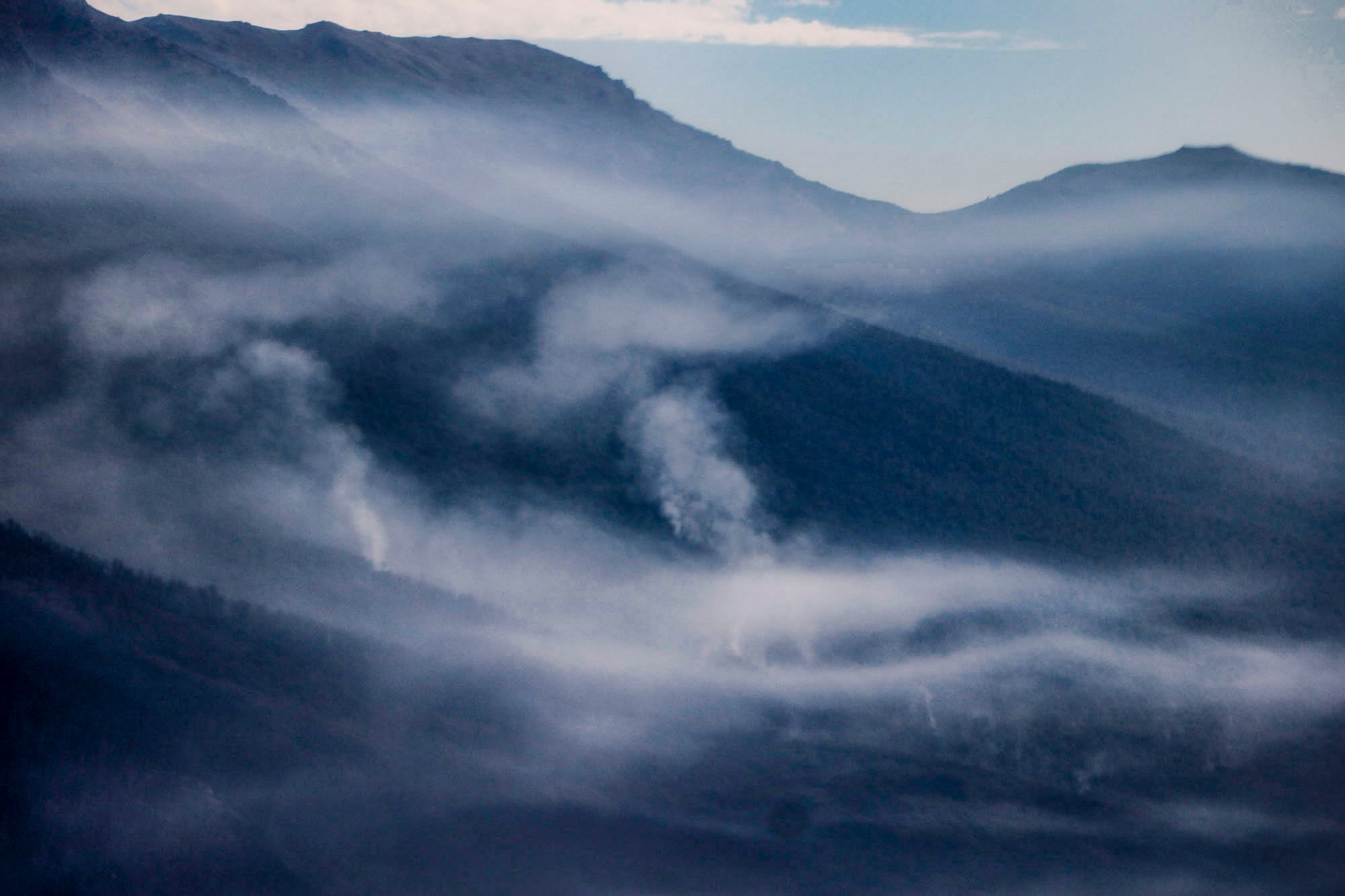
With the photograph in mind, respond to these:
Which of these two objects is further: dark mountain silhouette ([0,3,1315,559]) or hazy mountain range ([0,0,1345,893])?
dark mountain silhouette ([0,3,1315,559])

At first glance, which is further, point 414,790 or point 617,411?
point 617,411

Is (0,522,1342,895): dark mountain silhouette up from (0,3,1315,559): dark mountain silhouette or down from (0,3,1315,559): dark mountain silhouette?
down

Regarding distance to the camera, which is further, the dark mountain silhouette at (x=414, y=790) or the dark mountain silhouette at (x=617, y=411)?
the dark mountain silhouette at (x=617, y=411)

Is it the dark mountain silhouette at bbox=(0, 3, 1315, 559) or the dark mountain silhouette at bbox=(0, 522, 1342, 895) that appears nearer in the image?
the dark mountain silhouette at bbox=(0, 522, 1342, 895)

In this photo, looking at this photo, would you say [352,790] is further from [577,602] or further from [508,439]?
[508,439]

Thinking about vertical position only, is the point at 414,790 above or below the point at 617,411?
below

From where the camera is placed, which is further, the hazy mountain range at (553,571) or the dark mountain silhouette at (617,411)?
the dark mountain silhouette at (617,411)

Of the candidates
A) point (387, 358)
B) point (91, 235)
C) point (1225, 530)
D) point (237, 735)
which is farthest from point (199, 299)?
point (1225, 530)

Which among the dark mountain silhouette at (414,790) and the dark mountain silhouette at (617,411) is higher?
the dark mountain silhouette at (617,411)
